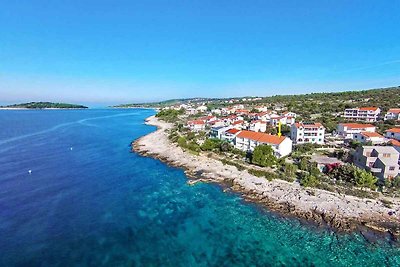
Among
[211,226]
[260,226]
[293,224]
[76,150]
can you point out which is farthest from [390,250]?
[76,150]

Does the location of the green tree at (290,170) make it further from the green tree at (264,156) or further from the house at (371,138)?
the house at (371,138)

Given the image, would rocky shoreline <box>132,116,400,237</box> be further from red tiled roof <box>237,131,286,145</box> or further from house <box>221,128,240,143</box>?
house <box>221,128,240,143</box>

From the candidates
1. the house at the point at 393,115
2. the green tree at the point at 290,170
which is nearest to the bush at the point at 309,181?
the green tree at the point at 290,170

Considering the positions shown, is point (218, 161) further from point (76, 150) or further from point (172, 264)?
point (76, 150)

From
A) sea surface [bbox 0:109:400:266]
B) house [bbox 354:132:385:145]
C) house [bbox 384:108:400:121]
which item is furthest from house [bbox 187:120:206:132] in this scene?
house [bbox 384:108:400:121]

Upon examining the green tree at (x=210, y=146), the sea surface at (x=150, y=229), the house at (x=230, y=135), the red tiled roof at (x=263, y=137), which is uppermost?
the red tiled roof at (x=263, y=137)

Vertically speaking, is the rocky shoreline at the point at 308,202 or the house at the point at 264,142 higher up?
the house at the point at 264,142

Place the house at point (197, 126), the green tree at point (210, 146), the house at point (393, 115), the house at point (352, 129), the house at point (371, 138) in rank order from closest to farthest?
the house at point (371, 138) → the green tree at point (210, 146) → the house at point (352, 129) → the house at point (393, 115) → the house at point (197, 126)
